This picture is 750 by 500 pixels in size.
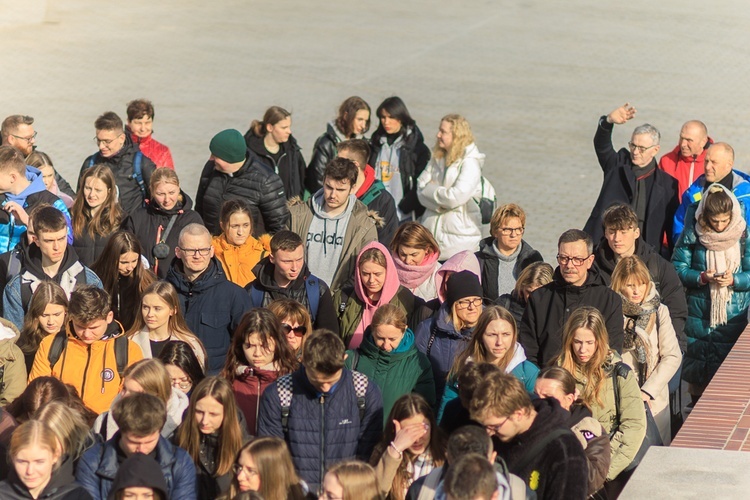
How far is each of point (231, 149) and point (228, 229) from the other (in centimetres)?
130

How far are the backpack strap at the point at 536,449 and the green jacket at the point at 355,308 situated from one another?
273 centimetres

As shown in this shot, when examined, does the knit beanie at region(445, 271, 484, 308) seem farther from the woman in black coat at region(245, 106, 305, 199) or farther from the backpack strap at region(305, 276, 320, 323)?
the woman in black coat at region(245, 106, 305, 199)

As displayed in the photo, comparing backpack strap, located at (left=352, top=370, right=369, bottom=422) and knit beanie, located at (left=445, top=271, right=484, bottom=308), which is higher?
knit beanie, located at (left=445, top=271, right=484, bottom=308)

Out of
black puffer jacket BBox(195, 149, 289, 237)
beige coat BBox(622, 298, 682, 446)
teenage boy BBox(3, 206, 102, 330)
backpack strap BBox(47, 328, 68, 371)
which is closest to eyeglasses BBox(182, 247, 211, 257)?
teenage boy BBox(3, 206, 102, 330)

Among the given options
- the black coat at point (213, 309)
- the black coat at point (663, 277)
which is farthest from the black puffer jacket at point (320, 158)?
the black coat at point (213, 309)

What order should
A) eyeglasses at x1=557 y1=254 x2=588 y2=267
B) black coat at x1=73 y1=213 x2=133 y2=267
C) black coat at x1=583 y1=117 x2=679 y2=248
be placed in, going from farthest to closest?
1. black coat at x1=583 y1=117 x2=679 y2=248
2. black coat at x1=73 y1=213 x2=133 y2=267
3. eyeglasses at x1=557 y1=254 x2=588 y2=267

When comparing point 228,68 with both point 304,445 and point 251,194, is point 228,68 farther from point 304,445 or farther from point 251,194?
point 304,445

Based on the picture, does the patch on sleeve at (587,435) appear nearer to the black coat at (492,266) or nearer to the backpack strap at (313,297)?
the backpack strap at (313,297)

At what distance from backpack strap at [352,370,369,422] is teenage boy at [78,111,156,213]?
4.70 m

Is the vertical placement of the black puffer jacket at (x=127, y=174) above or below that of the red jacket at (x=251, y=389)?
above

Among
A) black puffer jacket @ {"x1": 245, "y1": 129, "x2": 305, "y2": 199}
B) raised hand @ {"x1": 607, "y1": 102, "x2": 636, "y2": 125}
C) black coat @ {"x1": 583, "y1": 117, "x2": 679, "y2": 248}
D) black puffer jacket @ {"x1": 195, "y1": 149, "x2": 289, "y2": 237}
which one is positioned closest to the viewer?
black puffer jacket @ {"x1": 195, "y1": 149, "x2": 289, "y2": 237}

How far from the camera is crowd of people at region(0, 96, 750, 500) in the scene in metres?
7.12

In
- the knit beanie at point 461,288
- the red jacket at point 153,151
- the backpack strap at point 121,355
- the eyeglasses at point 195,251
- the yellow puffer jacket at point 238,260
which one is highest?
the red jacket at point 153,151

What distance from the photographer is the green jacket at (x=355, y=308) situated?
31.9 ft
